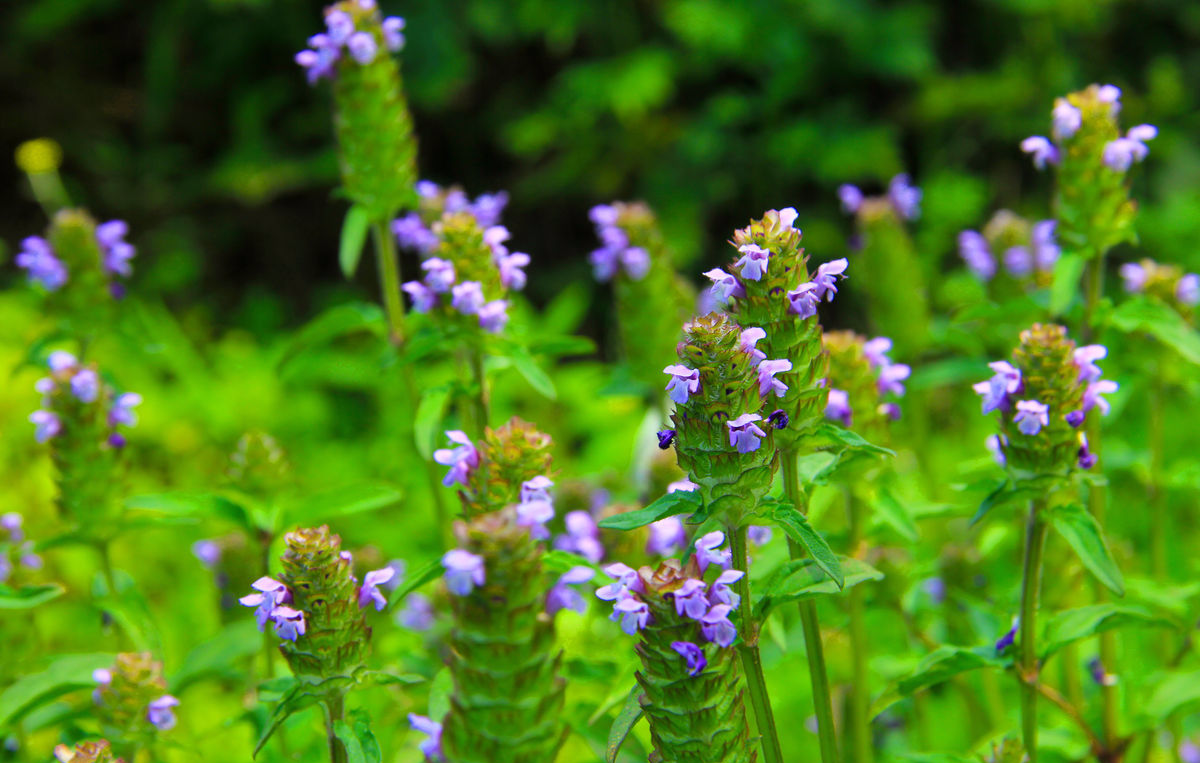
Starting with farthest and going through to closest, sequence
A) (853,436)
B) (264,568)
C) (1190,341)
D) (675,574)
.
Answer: (264,568) < (1190,341) < (853,436) < (675,574)

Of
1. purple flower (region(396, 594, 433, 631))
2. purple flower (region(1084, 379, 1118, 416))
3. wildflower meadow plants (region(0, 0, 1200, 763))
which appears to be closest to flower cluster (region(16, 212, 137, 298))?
wildflower meadow plants (region(0, 0, 1200, 763))

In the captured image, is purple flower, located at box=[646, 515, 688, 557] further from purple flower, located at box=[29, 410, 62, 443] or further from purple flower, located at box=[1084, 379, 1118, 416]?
purple flower, located at box=[29, 410, 62, 443]

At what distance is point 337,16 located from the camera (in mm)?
2299

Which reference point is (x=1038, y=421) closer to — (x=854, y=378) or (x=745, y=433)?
(x=854, y=378)

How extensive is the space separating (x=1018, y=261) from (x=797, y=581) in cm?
181

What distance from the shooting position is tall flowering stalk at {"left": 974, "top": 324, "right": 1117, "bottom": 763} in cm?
166

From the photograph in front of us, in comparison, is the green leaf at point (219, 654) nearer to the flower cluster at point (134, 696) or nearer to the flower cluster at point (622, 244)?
the flower cluster at point (134, 696)

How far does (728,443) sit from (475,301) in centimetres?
78

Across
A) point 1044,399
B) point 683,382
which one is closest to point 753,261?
point 683,382

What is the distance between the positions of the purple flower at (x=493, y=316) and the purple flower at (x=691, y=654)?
0.89m

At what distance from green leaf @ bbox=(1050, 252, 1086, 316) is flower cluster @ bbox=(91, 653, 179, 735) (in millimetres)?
1711

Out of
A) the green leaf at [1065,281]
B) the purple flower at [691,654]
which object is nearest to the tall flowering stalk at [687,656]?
the purple flower at [691,654]

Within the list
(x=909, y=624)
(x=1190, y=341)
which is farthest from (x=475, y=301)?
(x=1190, y=341)

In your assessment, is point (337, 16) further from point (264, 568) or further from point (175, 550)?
point (175, 550)
